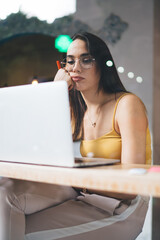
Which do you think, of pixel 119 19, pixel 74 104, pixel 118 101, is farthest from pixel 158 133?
pixel 119 19

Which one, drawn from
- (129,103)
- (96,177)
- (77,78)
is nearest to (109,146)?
(129,103)

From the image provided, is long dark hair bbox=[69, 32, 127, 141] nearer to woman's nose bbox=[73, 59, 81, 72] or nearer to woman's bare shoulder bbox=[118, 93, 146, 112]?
woman's nose bbox=[73, 59, 81, 72]

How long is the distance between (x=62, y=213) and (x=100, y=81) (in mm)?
994

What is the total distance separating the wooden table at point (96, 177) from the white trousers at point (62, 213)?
0.21m

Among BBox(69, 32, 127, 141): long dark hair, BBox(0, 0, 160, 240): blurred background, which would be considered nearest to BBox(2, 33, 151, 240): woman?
BBox(69, 32, 127, 141): long dark hair

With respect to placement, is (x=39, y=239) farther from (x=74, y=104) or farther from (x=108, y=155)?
(x=74, y=104)

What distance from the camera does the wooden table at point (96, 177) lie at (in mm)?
713

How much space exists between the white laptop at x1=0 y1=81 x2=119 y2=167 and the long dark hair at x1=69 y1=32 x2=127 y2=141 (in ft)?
2.81

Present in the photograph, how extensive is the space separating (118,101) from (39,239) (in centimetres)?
83

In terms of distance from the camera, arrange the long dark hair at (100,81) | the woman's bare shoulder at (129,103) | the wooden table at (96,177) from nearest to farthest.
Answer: the wooden table at (96,177) < the woman's bare shoulder at (129,103) < the long dark hair at (100,81)

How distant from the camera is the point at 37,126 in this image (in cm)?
100

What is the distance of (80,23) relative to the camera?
2.24 meters

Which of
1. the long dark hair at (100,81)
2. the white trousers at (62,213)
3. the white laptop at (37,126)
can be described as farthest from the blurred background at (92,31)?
the white laptop at (37,126)

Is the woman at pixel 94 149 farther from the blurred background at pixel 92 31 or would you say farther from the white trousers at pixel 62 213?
the blurred background at pixel 92 31
